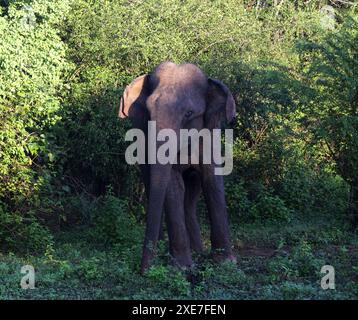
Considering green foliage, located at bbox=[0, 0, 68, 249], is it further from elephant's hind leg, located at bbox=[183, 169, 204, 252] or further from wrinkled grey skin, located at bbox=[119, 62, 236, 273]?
elephant's hind leg, located at bbox=[183, 169, 204, 252]

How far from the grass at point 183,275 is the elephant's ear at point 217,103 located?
5.07 feet

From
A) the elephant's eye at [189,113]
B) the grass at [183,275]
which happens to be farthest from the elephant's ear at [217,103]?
the grass at [183,275]

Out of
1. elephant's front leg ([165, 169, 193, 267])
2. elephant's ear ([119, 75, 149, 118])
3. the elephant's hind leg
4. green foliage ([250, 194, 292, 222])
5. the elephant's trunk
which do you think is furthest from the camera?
green foliage ([250, 194, 292, 222])

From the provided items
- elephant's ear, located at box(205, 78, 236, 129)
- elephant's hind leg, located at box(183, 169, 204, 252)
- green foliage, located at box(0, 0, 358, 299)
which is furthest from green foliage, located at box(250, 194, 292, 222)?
elephant's ear, located at box(205, 78, 236, 129)

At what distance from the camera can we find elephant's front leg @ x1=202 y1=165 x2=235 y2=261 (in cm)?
979

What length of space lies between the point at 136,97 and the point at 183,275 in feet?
8.07

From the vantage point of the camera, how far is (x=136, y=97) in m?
10.0

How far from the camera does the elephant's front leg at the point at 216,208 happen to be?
979cm

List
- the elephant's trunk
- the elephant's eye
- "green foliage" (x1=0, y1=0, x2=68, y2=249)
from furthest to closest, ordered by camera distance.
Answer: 1. "green foliage" (x1=0, y1=0, x2=68, y2=249)
2. the elephant's eye
3. the elephant's trunk

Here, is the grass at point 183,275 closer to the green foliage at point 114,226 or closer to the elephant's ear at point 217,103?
the green foliage at point 114,226

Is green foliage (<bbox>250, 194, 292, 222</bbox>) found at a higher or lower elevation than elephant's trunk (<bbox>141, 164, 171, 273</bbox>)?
higher

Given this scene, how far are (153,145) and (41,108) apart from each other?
2513 mm

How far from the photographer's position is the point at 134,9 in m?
13.9

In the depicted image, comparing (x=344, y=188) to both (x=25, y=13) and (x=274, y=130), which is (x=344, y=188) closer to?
(x=274, y=130)
